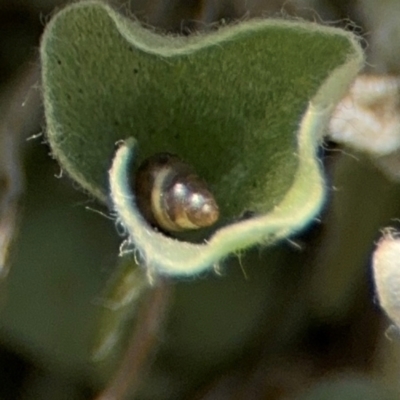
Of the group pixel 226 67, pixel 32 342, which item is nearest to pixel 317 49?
pixel 226 67

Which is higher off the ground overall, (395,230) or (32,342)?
(395,230)

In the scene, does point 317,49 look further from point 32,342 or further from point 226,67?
point 32,342

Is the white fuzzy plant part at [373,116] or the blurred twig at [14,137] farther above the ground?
the white fuzzy plant part at [373,116]
